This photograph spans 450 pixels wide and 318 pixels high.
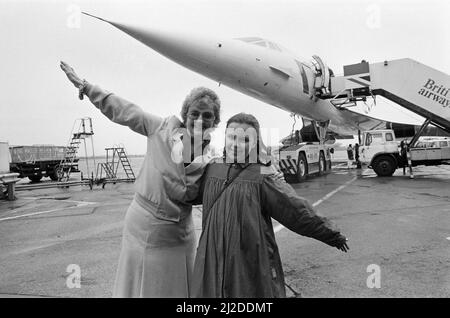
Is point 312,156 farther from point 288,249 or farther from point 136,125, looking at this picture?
point 136,125

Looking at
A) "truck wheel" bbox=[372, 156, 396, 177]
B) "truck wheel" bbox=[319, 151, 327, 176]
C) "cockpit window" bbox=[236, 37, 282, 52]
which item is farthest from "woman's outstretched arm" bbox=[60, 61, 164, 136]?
"truck wheel" bbox=[372, 156, 396, 177]

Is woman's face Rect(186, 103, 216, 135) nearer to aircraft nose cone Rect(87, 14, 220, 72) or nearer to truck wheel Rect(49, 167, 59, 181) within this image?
aircraft nose cone Rect(87, 14, 220, 72)

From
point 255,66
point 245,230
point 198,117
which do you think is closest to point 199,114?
point 198,117

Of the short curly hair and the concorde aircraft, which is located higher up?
the concorde aircraft

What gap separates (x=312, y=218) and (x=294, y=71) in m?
8.98

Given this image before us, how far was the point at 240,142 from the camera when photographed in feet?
6.26

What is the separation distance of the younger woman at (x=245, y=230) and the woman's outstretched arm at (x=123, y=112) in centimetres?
59

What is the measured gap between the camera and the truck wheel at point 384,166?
13.5m

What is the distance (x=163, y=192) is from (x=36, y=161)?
2188 cm

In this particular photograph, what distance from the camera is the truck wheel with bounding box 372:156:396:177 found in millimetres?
13516

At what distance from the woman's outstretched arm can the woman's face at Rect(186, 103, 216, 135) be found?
0.20 metres

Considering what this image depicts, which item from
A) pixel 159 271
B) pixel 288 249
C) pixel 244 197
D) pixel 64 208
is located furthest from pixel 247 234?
pixel 64 208

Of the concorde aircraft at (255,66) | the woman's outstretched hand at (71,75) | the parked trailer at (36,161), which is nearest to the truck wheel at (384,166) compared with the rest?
the concorde aircraft at (255,66)

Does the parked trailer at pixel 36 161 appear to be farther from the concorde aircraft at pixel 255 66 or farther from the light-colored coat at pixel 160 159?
the light-colored coat at pixel 160 159
